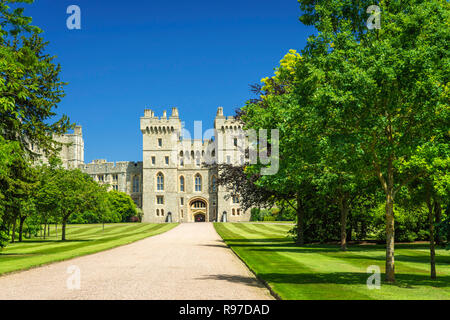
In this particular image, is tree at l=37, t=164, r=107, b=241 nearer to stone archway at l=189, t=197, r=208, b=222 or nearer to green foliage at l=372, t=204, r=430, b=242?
green foliage at l=372, t=204, r=430, b=242

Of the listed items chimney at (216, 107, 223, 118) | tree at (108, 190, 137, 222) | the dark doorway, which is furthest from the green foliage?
the dark doorway

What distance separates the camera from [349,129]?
515 inches

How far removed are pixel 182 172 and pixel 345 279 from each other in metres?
72.8

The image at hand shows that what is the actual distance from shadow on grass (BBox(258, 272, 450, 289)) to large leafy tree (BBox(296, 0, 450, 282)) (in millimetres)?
811

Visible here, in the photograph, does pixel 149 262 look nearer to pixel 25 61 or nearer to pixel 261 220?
pixel 25 61

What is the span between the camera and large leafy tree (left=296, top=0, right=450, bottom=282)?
12.0 meters

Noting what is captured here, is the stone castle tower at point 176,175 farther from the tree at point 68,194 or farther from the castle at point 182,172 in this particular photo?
the tree at point 68,194

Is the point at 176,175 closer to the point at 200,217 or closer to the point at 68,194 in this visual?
the point at 200,217

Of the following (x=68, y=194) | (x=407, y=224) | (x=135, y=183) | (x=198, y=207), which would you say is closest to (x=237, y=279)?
(x=407, y=224)

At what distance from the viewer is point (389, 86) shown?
1238 centimetres

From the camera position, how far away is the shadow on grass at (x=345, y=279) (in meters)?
13.1

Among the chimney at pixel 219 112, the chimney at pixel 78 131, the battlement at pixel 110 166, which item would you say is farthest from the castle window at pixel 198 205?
the chimney at pixel 78 131
